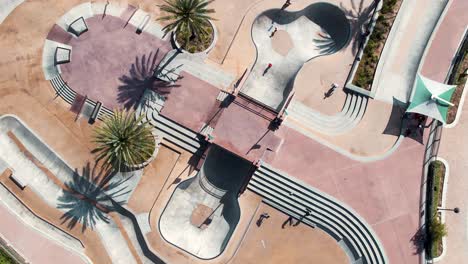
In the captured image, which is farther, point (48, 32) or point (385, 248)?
point (48, 32)

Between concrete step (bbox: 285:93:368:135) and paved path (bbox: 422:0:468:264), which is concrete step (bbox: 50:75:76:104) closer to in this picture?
concrete step (bbox: 285:93:368:135)

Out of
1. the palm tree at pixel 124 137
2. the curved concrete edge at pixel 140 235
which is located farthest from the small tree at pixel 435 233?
the palm tree at pixel 124 137

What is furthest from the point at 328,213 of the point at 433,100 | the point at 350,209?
the point at 433,100

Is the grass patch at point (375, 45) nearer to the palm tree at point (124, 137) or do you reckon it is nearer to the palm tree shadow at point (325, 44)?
the palm tree shadow at point (325, 44)

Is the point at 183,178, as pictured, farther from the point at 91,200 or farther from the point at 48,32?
the point at 48,32

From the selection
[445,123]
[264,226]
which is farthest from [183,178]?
[445,123]
